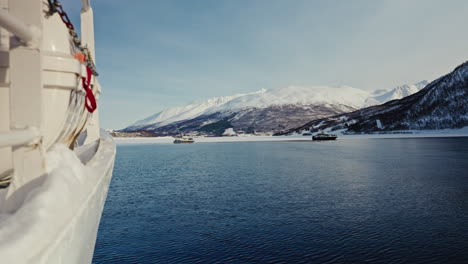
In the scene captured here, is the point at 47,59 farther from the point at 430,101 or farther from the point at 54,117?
the point at 430,101

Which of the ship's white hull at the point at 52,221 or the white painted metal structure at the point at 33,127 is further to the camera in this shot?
the white painted metal structure at the point at 33,127

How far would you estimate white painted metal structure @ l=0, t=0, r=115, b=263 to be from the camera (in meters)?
1.82

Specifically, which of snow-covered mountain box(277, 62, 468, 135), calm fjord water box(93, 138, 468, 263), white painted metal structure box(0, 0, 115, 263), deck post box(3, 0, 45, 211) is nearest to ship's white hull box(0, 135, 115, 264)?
white painted metal structure box(0, 0, 115, 263)

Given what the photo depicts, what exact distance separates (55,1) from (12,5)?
1543mm

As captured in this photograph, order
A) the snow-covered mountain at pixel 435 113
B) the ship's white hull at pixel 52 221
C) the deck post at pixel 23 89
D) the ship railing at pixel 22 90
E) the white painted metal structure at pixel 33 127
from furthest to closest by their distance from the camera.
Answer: the snow-covered mountain at pixel 435 113, the deck post at pixel 23 89, the ship railing at pixel 22 90, the white painted metal structure at pixel 33 127, the ship's white hull at pixel 52 221

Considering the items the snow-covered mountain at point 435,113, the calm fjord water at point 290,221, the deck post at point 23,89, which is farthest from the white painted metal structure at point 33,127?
the snow-covered mountain at point 435,113

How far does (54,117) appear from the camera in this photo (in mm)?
3705

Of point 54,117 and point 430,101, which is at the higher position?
point 430,101

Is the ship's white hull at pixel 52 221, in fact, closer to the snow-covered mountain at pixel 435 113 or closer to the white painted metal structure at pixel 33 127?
the white painted metal structure at pixel 33 127

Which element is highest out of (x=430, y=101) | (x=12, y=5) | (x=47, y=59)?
(x=430, y=101)

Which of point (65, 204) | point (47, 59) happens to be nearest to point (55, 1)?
point (47, 59)

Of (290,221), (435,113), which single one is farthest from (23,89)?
(435,113)

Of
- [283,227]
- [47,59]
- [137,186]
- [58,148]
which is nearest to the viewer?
[47,59]

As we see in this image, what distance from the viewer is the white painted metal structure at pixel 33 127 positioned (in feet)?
5.96
